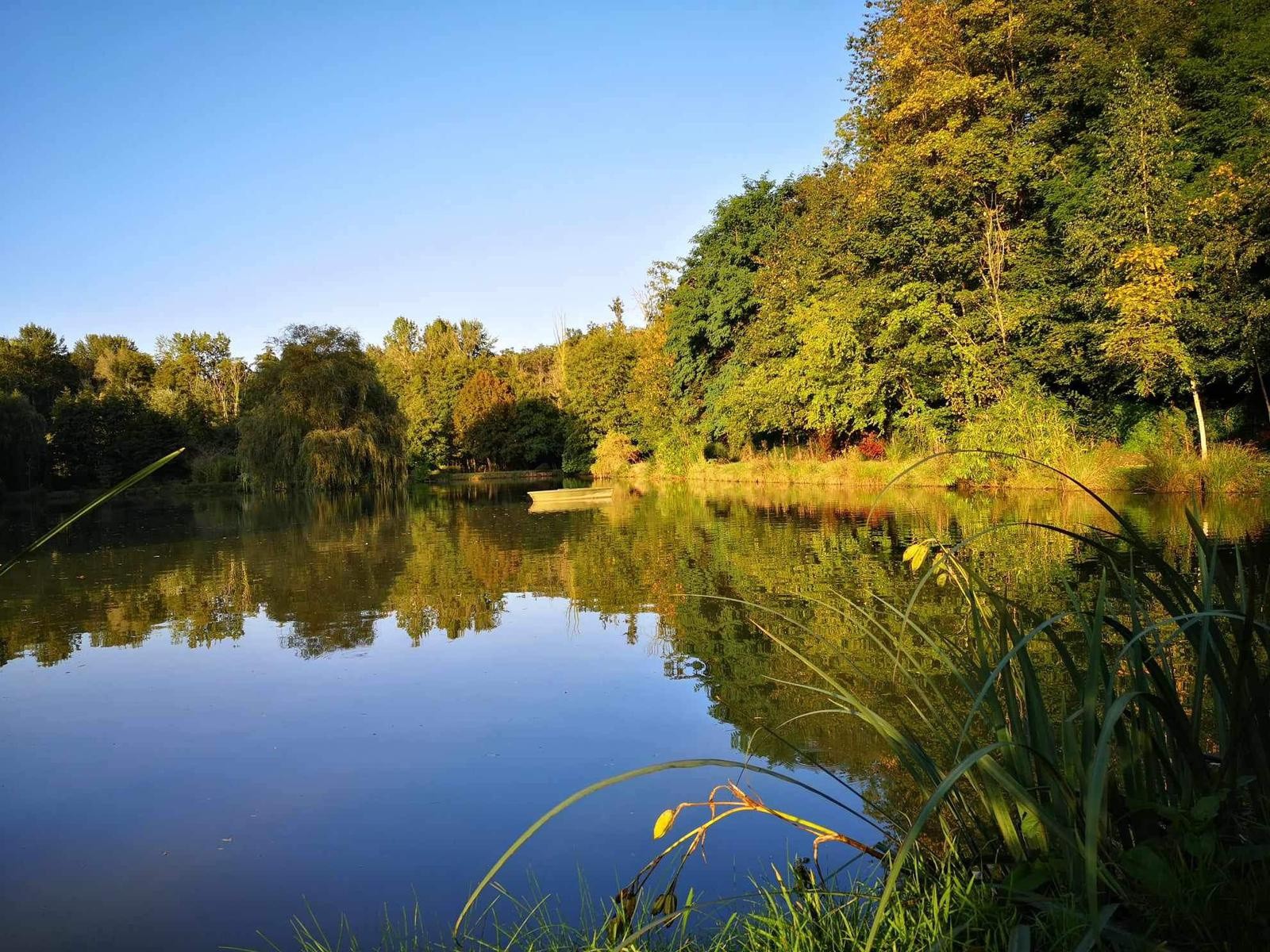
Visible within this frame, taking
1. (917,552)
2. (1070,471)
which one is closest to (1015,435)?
(1070,471)

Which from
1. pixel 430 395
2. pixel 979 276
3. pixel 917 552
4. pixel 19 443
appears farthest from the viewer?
pixel 430 395

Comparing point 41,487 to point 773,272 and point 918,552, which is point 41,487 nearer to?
point 773,272

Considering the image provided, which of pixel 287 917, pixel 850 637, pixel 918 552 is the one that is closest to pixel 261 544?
pixel 850 637

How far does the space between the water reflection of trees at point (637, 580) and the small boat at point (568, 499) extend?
338cm

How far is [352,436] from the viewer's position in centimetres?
3128

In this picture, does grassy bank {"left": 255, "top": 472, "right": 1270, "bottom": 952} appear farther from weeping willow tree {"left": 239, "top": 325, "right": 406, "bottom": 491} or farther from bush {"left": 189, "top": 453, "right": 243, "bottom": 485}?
bush {"left": 189, "top": 453, "right": 243, "bottom": 485}

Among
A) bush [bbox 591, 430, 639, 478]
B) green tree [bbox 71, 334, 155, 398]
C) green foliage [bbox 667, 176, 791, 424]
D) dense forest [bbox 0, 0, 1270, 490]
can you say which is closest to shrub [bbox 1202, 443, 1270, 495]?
dense forest [bbox 0, 0, 1270, 490]

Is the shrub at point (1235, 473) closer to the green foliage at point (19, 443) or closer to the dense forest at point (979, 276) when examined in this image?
the dense forest at point (979, 276)

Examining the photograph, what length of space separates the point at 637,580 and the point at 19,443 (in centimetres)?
3336

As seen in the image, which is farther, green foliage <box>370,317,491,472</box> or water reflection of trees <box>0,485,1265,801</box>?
green foliage <box>370,317,491,472</box>

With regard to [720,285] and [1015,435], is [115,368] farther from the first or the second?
[1015,435]

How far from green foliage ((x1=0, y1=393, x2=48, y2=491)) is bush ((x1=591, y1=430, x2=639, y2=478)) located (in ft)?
74.0

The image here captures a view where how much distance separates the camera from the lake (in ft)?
10.8

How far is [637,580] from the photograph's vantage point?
10.4 meters
